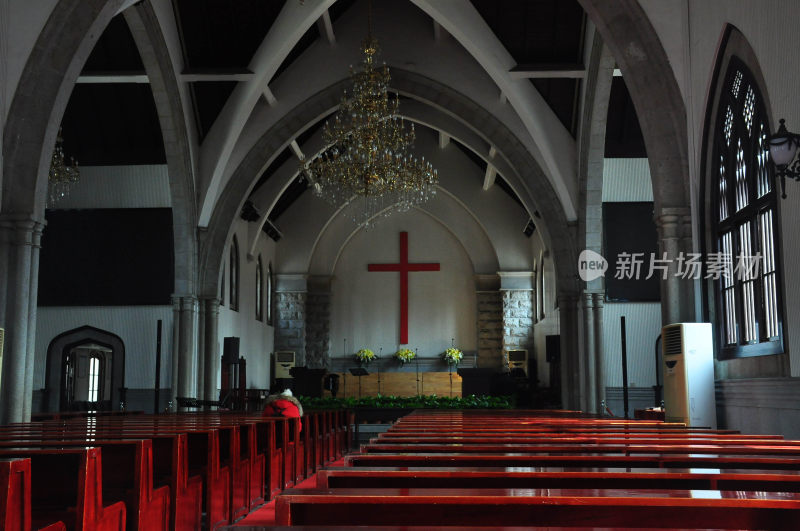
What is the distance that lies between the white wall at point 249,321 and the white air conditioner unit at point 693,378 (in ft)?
43.2

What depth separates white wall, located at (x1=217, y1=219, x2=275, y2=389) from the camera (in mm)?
Result: 20109

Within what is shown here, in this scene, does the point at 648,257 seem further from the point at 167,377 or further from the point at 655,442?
the point at 655,442

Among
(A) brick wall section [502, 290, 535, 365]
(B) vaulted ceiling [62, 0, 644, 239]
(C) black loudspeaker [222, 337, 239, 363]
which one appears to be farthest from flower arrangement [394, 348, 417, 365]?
(C) black loudspeaker [222, 337, 239, 363]

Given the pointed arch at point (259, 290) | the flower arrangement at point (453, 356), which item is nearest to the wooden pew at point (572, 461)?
the pointed arch at point (259, 290)

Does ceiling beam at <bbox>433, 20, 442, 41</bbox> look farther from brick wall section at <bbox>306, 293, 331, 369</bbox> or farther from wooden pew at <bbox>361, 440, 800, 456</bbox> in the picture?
wooden pew at <bbox>361, 440, 800, 456</bbox>

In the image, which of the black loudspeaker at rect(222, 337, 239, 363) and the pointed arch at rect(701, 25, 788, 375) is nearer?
the pointed arch at rect(701, 25, 788, 375)

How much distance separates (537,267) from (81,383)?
12259 millimetres

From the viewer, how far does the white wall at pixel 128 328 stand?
1753 centimetres

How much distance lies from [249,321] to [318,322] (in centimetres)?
365

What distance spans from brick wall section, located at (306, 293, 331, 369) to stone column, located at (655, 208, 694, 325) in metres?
17.5

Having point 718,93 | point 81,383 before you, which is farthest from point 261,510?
point 81,383

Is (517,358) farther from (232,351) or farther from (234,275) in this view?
(232,351)

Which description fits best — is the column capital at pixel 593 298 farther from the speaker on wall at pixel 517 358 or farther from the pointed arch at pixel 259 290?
the pointed arch at pixel 259 290

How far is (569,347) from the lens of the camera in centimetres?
1600
